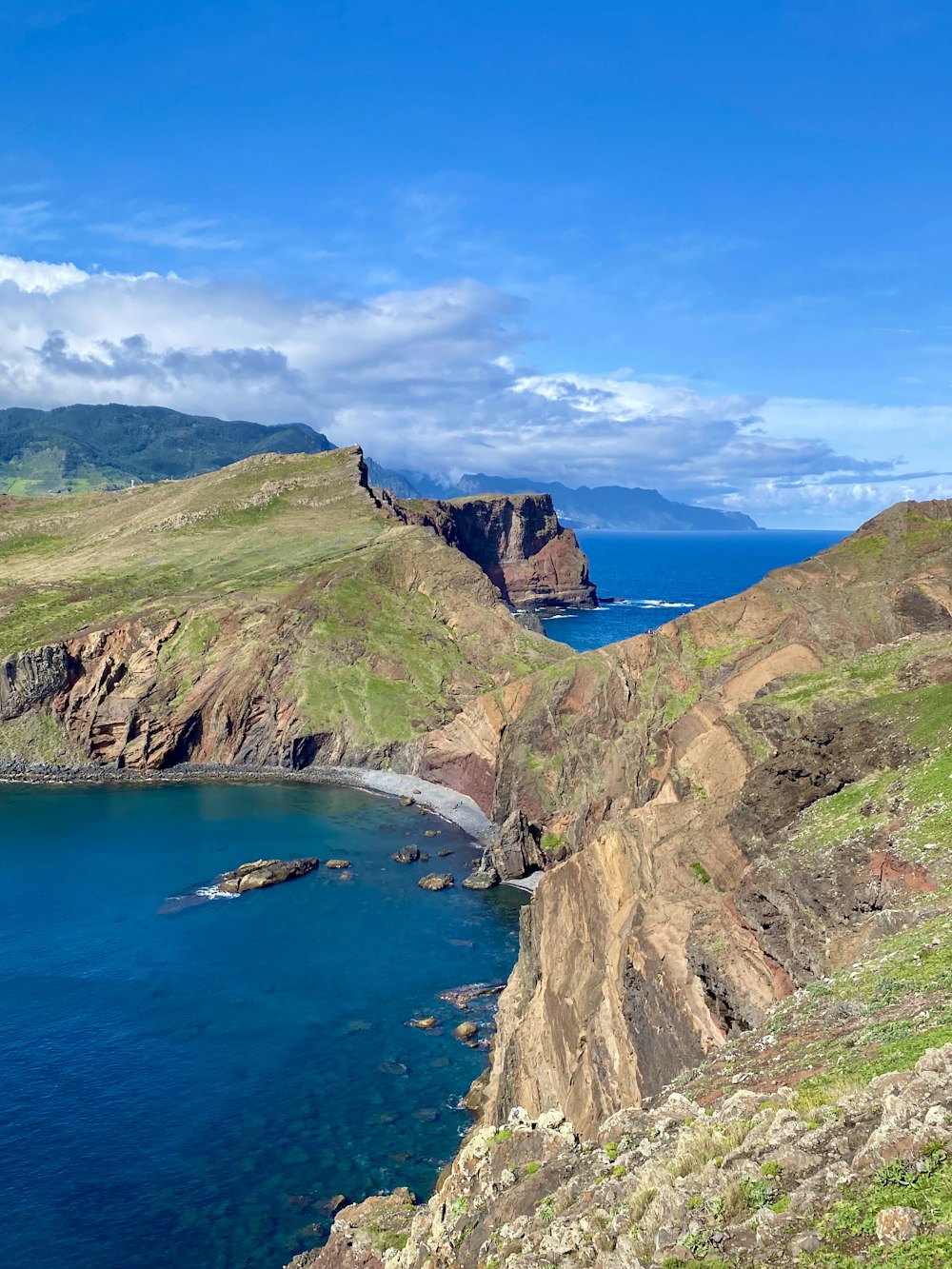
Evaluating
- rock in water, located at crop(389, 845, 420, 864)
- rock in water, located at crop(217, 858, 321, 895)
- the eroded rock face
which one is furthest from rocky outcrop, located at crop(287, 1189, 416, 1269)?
rock in water, located at crop(389, 845, 420, 864)

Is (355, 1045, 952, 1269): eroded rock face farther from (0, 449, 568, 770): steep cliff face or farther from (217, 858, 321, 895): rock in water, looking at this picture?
(0, 449, 568, 770): steep cliff face

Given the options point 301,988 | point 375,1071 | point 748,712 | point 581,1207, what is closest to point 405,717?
point 301,988

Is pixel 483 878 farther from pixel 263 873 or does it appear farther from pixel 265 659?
pixel 265 659

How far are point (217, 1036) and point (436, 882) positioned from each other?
34.8 metres

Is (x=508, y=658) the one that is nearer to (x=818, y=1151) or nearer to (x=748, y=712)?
(x=748, y=712)

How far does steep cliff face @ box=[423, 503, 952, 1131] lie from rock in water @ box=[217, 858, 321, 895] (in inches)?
1525

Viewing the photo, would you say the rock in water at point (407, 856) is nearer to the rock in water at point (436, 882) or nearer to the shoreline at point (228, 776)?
the rock in water at point (436, 882)

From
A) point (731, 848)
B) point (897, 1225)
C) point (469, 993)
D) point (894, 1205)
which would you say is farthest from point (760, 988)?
point (469, 993)

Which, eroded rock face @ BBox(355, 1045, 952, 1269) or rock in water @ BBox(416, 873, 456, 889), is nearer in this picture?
eroded rock face @ BBox(355, 1045, 952, 1269)

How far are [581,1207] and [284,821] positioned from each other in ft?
349

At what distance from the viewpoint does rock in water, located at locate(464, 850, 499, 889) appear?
10156 cm

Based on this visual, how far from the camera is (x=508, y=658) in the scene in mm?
163875

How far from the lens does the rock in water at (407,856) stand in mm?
108850

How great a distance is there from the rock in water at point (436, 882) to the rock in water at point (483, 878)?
187 centimetres
